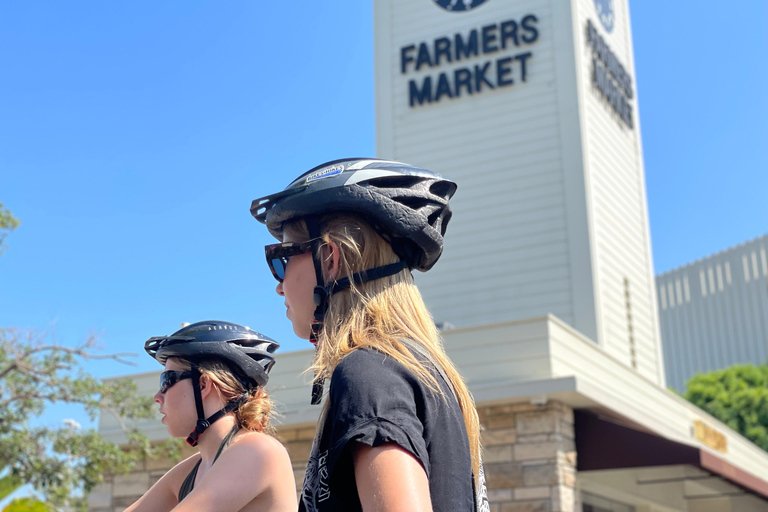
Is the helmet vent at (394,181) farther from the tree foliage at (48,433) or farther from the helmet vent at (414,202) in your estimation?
the tree foliage at (48,433)

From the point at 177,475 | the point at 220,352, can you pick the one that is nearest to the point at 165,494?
the point at 177,475

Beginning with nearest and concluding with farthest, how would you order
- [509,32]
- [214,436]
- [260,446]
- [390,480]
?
[390,480] → [260,446] → [214,436] → [509,32]

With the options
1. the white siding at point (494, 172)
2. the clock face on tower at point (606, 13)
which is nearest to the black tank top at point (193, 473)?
the white siding at point (494, 172)

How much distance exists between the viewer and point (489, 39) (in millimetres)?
16594

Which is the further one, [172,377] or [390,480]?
[172,377]

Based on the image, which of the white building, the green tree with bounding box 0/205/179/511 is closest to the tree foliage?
the green tree with bounding box 0/205/179/511

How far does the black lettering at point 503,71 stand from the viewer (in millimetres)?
16312

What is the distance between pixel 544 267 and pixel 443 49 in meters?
4.95

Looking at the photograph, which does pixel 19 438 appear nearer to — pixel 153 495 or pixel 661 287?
pixel 153 495

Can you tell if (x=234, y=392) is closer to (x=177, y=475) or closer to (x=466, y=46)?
(x=177, y=475)

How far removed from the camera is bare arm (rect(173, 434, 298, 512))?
2.58 m

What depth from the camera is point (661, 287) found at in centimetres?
5744

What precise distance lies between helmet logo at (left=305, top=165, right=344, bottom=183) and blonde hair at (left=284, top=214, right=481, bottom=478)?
0.11m

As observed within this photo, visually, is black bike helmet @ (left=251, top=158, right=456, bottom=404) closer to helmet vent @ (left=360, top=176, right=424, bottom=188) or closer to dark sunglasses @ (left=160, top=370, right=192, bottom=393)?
helmet vent @ (left=360, top=176, right=424, bottom=188)
